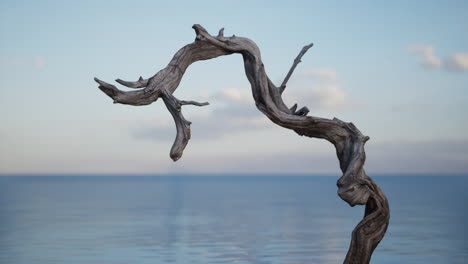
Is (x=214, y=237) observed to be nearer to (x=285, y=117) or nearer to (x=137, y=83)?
(x=285, y=117)

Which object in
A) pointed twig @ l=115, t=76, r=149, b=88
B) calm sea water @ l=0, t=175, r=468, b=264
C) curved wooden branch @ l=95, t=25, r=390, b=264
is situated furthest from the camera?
calm sea water @ l=0, t=175, r=468, b=264

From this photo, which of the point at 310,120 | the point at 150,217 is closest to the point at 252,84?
the point at 310,120

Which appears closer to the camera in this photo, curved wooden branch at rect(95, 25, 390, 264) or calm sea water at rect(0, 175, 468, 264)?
curved wooden branch at rect(95, 25, 390, 264)

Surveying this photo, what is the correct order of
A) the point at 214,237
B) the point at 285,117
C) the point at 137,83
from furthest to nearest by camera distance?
the point at 214,237 → the point at 285,117 → the point at 137,83

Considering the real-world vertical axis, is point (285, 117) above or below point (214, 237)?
above

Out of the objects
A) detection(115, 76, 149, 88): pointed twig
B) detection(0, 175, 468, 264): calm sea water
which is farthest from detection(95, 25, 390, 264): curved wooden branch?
detection(0, 175, 468, 264): calm sea water

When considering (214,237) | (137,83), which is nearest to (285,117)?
(137,83)

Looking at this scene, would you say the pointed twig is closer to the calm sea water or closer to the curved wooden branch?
the curved wooden branch

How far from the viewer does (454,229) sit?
16.9 m

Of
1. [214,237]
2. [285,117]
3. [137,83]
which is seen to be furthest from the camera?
[214,237]

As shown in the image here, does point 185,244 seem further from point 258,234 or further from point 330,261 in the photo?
point 330,261

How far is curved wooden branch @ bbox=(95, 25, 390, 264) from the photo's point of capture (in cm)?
747

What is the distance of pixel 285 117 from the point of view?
316 inches

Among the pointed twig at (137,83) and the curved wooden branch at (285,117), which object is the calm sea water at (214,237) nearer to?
the curved wooden branch at (285,117)
